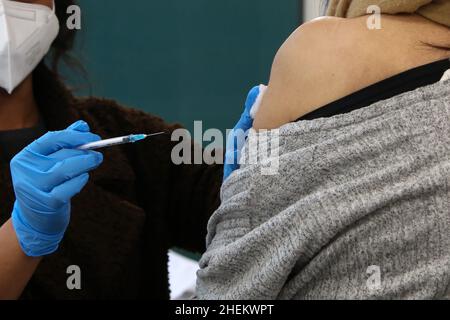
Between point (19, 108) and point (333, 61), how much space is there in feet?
2.70

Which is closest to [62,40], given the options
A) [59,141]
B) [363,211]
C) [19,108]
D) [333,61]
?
[19,108]

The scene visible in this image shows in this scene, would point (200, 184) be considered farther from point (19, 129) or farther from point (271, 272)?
point (271, 272)

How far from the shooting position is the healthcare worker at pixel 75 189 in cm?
89

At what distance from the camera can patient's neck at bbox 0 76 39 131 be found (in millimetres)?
1233

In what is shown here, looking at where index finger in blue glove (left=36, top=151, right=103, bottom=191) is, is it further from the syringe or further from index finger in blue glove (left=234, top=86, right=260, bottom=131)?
index finger in blue glove (left=234, top=86, right=260, bottom=131)

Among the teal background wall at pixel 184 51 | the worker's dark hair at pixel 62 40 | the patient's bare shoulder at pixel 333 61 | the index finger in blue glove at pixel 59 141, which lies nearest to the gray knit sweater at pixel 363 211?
the patient's bare shoulder at pixel 333 61

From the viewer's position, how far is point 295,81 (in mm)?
721

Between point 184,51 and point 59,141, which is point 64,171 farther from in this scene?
point 184,51

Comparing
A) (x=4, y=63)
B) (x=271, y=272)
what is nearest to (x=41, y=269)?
(x=4, y=63)

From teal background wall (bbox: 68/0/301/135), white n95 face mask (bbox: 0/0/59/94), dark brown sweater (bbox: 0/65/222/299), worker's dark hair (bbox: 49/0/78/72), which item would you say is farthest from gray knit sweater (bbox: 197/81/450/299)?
teal background wall (bbox: 68/0/301/135)

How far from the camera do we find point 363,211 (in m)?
0.60

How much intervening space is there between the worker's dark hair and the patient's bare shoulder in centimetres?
77

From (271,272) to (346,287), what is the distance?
84mm

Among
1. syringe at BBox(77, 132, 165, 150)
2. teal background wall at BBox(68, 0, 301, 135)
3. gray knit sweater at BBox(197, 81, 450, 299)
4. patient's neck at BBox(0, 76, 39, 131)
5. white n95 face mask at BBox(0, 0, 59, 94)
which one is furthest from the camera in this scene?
teal background wall at BBox(68, 0, 301, 135)
